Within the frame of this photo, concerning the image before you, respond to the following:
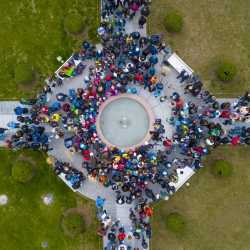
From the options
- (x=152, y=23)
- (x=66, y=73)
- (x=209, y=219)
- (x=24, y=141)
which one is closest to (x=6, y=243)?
(x=24, y=141)

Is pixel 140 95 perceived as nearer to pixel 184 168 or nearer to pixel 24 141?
pixel 184 168

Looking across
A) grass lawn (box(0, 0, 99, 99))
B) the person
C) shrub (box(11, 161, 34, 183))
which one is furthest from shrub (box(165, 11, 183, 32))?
shrub (box(11, 161, 34, 183))

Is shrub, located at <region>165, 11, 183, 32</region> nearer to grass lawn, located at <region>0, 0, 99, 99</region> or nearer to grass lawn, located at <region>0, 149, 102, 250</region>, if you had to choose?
grass lawn, located at <region>0, 0, 99, 99</region>

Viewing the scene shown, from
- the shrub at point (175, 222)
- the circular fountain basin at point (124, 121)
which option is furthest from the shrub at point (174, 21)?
the shrub at point (175, 222)

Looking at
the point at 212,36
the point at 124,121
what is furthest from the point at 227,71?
the point at 124,121

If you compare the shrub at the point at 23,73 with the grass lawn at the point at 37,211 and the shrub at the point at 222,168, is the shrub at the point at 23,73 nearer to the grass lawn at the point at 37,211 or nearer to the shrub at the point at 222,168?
the grass lawn at the point at 37,211
